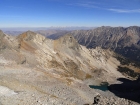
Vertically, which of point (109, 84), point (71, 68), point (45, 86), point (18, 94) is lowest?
point (109, 84)

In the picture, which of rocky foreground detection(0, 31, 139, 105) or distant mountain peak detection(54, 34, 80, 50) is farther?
distant mountain peak detection(54, 34, 80, 50)

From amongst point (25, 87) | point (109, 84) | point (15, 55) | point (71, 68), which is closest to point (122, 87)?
point (109, 84)

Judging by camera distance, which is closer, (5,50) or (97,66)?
(5,50)

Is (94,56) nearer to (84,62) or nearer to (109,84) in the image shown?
(84,62)

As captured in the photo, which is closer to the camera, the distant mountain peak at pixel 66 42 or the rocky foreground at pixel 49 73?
the rocky foreground at pixel 49 73

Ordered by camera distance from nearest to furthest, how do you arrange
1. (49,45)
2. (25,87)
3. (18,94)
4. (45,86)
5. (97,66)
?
(18,94)
(25,87)
(45,86)
(49,45)
(97,66)

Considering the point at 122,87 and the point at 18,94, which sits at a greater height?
the point at 18,94

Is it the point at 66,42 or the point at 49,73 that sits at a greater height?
the point at 66,42

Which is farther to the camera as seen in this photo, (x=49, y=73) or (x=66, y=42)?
(x=66, y=42)
